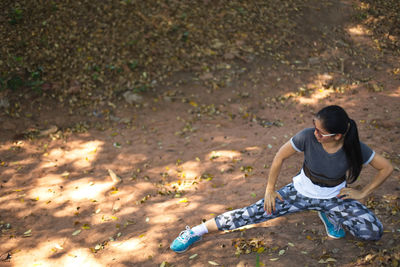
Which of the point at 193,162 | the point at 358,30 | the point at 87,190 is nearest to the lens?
the point at 87,190

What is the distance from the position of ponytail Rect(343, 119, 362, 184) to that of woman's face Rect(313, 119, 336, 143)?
0.44ft

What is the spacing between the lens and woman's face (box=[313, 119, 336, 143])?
253 centimetres

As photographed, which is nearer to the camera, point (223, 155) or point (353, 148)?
point (353, 148)

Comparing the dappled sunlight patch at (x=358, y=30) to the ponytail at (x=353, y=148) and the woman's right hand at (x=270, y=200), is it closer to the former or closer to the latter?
the ponytail at (x=353, y=148)

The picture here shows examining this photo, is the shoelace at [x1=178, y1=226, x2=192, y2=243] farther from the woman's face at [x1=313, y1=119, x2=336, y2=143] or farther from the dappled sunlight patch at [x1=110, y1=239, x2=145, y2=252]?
the woman's face at [x1=313, y1=119, x2=336, y2=143]

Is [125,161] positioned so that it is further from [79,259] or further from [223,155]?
[79,259]

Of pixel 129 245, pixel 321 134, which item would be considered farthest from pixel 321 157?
pixel 129 245

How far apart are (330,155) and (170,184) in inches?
97.6

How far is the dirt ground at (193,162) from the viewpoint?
3303mm

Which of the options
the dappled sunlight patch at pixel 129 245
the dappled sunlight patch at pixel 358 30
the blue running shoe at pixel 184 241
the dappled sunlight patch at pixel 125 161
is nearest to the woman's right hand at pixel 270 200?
the blue running shoe at pixel 184 241

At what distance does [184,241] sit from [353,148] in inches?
69.8

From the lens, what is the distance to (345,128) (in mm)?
2492

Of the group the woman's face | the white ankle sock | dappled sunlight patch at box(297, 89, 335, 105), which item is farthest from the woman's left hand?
dappled sunlight patch at box(297, 89, 335, 105)

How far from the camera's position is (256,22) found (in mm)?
8227
